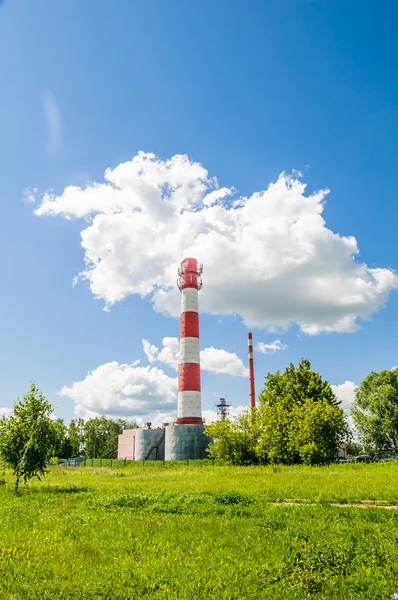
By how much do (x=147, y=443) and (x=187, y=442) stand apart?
1046 cm

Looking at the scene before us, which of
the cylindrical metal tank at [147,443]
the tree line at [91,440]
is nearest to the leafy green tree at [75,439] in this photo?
the tree line at [91,440]

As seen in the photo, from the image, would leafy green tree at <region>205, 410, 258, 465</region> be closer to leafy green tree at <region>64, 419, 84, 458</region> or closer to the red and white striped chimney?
the red and white striped chimney

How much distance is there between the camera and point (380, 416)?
48438 millimetres

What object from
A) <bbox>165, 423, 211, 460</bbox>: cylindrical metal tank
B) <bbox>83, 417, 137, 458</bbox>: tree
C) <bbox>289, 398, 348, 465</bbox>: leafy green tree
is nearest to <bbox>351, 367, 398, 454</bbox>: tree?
<bbox>289, 398, 348, 465</bbox>: leafy green tree

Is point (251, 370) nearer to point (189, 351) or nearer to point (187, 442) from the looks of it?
point (189, 351)

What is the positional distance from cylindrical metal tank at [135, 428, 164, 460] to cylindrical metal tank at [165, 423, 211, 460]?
Result: 25.0ft

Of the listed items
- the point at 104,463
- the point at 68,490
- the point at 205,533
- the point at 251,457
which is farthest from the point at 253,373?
the point at 205,533

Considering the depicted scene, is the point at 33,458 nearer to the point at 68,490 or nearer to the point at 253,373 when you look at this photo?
the point at 68,490

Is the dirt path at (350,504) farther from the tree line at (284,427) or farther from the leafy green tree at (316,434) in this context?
the leafy green tree at (316,434)

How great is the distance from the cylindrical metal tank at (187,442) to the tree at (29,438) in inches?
1022

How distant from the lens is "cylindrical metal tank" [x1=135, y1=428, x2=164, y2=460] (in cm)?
5562

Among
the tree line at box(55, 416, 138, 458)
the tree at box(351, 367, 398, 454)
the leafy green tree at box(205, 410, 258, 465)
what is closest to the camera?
the leafy green tree at box(205, 410, 258, 465)

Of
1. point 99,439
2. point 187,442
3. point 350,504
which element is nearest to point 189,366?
point 187,442

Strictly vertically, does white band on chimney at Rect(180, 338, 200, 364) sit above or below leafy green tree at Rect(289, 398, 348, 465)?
above
